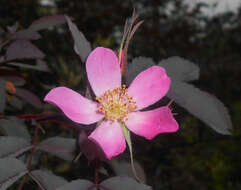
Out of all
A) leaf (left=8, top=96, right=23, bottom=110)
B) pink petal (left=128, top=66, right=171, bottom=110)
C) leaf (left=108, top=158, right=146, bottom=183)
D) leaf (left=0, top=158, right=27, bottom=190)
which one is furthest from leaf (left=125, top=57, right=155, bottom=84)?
leaf (left=8, top=96, right=23, bottom=110)

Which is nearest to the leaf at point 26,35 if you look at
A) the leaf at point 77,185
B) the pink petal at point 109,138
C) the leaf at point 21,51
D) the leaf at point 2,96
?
the leaf at point 21,51

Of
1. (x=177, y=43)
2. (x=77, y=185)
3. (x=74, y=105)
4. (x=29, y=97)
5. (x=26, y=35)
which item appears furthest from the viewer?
(x=177, y=43)

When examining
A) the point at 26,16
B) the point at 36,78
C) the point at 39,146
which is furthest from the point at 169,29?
the point at 39,146

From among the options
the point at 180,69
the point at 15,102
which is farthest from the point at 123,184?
the point at 15,102

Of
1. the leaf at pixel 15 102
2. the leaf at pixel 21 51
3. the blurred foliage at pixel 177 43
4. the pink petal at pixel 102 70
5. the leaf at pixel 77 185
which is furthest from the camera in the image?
the blurred foliage at pixel 177 43

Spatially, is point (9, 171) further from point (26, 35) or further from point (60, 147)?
point (26, 35)

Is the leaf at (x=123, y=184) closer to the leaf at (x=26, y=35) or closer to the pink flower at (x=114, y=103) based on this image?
the pink flower at (x=114, y=103)
